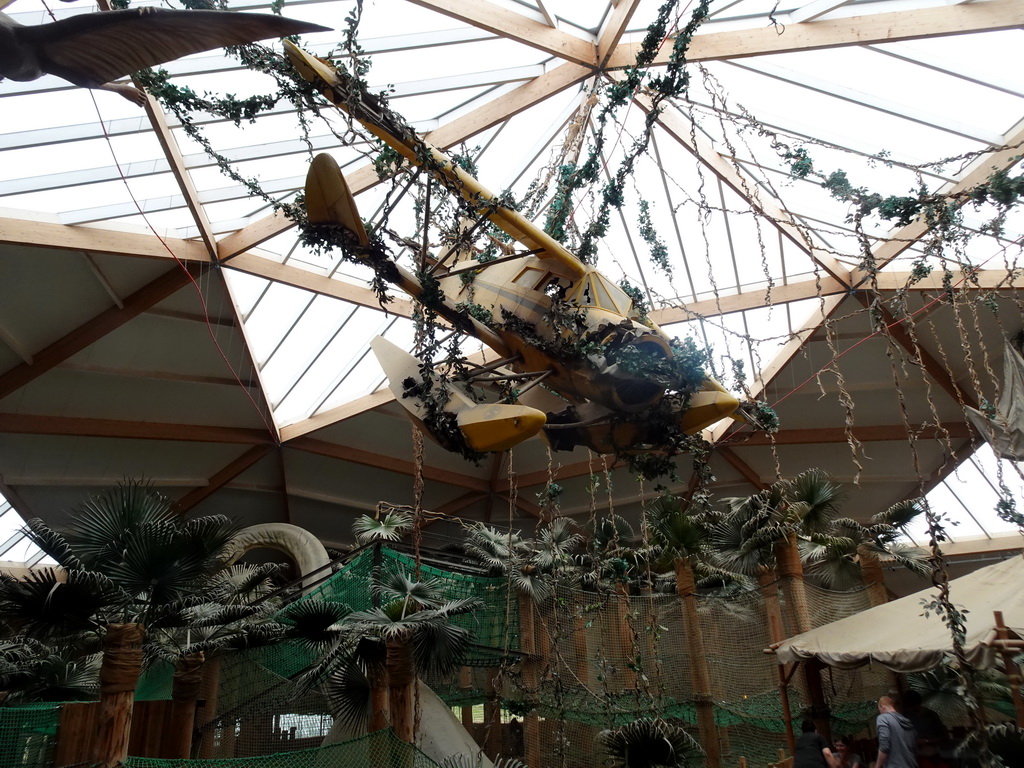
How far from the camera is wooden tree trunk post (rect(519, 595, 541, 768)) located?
338 inches

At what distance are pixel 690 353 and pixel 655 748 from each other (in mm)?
3642

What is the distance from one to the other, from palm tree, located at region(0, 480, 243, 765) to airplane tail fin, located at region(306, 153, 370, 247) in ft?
7.34

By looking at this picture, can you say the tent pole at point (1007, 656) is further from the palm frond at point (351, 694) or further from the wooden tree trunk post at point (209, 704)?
the wooden tree trunk post at point (209, 704)

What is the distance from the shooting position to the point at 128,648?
4.57 m

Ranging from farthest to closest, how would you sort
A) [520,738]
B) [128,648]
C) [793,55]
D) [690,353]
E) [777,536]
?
[520,738], [777,536], [793,55], [690,353], [128,648]

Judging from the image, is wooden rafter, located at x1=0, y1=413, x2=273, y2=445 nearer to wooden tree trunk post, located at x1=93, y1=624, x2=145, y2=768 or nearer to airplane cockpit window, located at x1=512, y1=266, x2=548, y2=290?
wooden tree trunk post, located at x1=93, y1=624, x2=145, y2=768

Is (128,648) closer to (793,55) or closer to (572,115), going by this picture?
(572,115)

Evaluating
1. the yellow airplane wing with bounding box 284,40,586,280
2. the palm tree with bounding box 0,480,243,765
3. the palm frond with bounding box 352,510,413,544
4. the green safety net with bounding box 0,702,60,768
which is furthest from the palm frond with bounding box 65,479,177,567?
the palm frond with bounding box 352,510,413,544

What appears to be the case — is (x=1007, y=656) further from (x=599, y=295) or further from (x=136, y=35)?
(x=136, y=35)

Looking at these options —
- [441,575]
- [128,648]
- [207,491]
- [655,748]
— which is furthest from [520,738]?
[207,491]

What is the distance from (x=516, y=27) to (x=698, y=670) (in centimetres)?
761

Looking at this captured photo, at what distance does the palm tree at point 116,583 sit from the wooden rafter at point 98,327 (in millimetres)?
5737

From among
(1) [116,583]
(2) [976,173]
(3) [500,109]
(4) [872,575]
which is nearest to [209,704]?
(1) [116,583]

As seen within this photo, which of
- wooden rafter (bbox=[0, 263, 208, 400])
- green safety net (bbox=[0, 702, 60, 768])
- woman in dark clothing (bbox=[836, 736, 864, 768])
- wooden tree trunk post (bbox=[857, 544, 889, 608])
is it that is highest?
wooden rafter (bbox=[0, 263, 208, 400])
